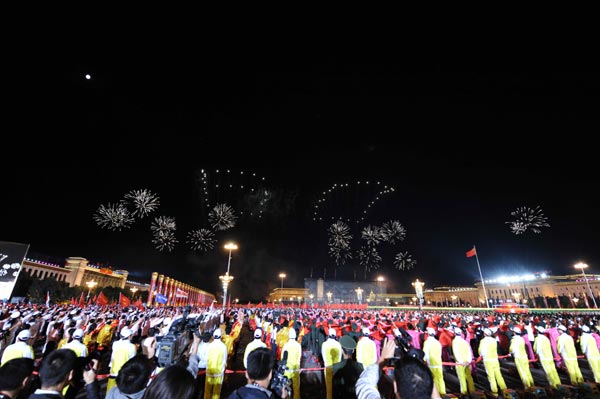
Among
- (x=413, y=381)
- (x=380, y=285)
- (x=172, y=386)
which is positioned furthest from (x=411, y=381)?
(x=380, y=285)

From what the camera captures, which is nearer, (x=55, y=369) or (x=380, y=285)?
(x=55, y=369)

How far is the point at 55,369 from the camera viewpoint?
302cm

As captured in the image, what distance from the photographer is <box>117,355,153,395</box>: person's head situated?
2.93 m

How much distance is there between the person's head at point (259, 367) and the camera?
2.99 m

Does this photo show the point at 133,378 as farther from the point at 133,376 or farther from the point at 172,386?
the point at 172,386

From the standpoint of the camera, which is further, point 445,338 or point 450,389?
point 445,338

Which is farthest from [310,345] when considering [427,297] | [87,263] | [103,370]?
[427,297]

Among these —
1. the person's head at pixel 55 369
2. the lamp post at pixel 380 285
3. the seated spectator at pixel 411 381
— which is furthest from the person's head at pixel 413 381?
the lamp post at pixel 380 285

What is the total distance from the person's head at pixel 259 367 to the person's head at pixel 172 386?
2.82ft

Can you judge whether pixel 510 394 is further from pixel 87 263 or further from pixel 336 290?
pixel 87 263

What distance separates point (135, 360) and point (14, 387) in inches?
55.0

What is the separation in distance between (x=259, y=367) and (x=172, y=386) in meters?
1.11

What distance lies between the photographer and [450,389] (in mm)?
8844

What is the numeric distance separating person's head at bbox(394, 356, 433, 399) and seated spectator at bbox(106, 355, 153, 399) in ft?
9.36
